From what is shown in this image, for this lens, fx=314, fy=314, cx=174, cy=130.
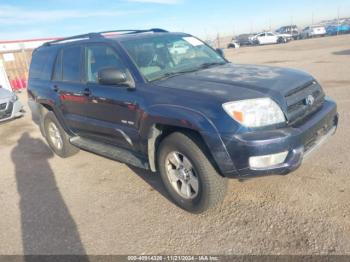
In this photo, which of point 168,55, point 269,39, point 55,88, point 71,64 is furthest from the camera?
point 269,39

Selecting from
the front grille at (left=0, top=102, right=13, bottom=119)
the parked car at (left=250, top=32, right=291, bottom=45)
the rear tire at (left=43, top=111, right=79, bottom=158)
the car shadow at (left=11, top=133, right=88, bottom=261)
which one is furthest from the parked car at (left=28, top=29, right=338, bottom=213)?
the parked car at (left=250, top=32, right=291, bottom=45)

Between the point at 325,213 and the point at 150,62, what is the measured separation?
2.57m

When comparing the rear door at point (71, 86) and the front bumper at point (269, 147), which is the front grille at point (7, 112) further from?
the front bumper at point (269, 147)

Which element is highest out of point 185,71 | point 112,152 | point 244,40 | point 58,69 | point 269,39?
point 58,69

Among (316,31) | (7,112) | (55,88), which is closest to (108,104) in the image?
(55,88)

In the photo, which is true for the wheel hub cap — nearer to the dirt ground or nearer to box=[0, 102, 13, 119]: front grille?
the dirt ground

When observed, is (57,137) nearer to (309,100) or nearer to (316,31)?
(309,100)

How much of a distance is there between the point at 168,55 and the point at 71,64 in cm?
166

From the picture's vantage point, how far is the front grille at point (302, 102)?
3072 mm

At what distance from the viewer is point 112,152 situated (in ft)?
13.9

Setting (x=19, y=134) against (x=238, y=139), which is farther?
(x=19, y=134)

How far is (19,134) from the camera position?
7.77 meters

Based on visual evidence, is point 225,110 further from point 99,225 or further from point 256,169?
point 99,225

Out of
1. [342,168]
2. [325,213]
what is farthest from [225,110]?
[342,168]
